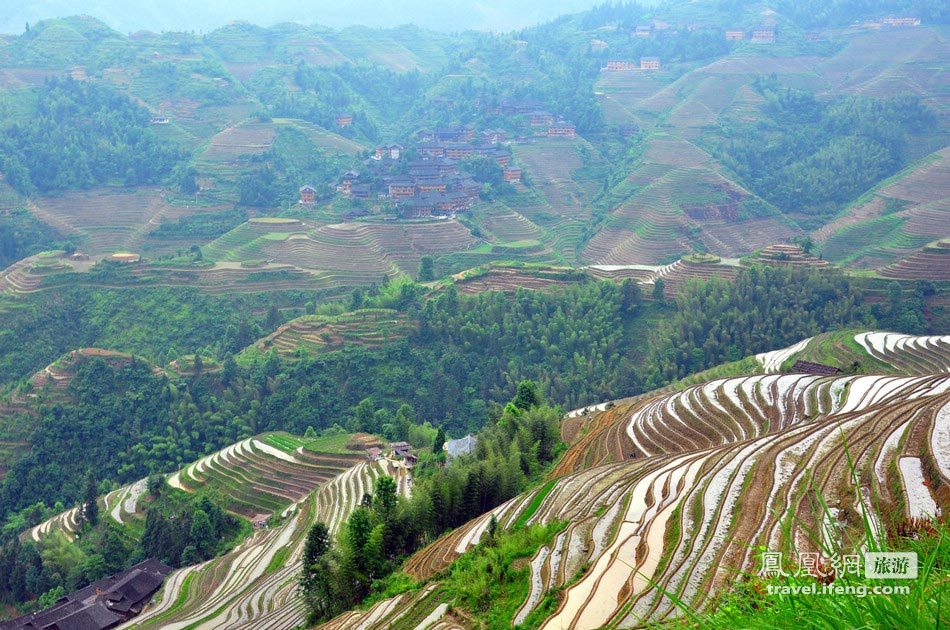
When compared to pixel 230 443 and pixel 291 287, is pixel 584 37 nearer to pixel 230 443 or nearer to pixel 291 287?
pixel 291 287

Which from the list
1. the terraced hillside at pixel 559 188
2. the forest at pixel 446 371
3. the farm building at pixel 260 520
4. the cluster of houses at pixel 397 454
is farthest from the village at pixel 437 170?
the farm building at pixel 260 520

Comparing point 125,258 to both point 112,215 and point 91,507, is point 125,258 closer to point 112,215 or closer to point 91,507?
point 112,215

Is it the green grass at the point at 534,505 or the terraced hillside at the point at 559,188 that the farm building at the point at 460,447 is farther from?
the terraced hillside at the point at 559,188

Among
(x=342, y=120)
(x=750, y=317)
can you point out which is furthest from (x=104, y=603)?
(x=342, y=120)

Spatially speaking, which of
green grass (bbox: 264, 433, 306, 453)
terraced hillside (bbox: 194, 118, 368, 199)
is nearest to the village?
terraced hillside (bbox: 194, 118, 368, 199)

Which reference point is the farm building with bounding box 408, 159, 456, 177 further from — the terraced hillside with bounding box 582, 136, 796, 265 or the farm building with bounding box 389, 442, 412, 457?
the farm building with bounding box 389, 442, 412, 457

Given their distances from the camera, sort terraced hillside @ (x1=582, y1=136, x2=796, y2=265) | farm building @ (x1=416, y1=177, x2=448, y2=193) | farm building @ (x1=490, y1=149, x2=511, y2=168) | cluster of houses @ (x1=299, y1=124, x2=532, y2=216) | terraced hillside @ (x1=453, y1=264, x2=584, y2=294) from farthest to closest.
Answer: farm building @ (x1=490, y1=149, x2=511, y2=168)
farm building @ (x1=416, y1=177, x2=448, y2=193)
cluster of houses @ (x1=299, y1=124, x2=532, y2=216)
terraced hillside @ (x1=582, y1=136, x2=796, y2=265)
terraced hillside @ (x1=453, y1=264, x2=584, y2=294)
